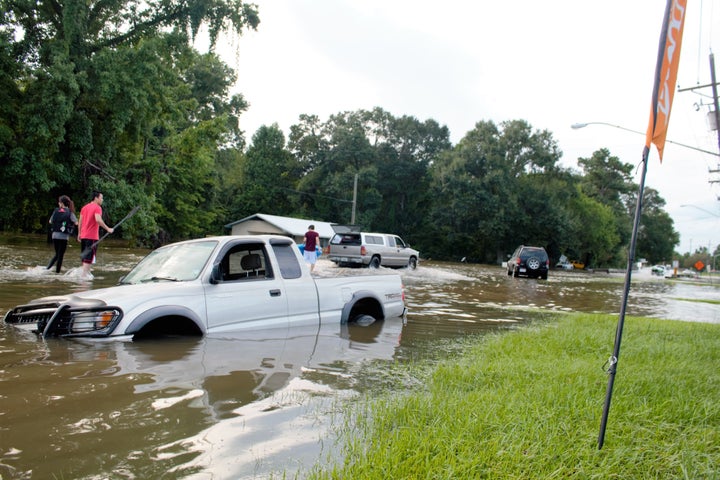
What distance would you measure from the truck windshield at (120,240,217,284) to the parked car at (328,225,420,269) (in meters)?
17.9

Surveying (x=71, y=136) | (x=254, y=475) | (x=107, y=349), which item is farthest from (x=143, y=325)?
(x=71, y=136)

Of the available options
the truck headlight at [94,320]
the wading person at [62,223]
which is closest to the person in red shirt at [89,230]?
the wading person at [62,223]

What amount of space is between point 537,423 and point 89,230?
11201mm

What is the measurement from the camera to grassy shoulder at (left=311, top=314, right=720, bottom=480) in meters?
2.79

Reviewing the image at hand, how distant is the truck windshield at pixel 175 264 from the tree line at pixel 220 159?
13667 millimetres

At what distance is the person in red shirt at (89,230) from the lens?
1129 centimetres

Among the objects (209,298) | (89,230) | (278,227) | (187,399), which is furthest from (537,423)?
(278,227)

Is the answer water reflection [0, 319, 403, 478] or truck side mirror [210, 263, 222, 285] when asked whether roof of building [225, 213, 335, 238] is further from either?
water reflection [0, 319, 403, 478]

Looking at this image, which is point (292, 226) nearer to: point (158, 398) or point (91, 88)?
point (91, 88)

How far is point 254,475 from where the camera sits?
2.67 metres

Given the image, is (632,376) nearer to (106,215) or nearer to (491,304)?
(491,304)

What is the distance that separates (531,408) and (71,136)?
65.2 ft

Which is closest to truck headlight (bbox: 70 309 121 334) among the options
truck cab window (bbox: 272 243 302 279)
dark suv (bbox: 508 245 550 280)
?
truck cab window (bbox: 272 243 302 279)

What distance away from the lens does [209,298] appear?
5766mm
